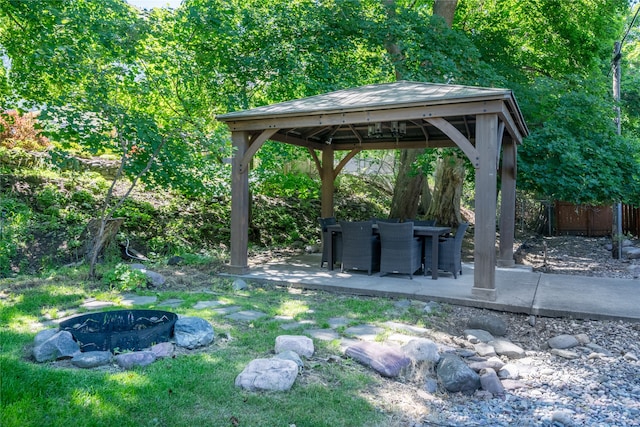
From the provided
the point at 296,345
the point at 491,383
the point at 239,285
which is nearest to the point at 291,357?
the point at 296,345

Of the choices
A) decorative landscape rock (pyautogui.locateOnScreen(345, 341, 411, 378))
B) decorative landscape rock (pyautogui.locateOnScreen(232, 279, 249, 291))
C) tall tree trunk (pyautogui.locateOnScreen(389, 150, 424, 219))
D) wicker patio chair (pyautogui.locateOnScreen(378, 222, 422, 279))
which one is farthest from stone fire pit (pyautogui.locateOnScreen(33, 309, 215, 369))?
tall tree trunk (pyautogui.locateOnScreen(389, 150, 424, 219))

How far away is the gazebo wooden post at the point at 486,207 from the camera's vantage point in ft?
17.5

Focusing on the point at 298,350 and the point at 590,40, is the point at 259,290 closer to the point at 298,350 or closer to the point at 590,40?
the point at 298,350

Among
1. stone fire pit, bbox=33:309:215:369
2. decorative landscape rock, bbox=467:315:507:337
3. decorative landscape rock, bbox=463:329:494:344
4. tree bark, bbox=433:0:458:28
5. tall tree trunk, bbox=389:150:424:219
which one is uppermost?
tree bark, bbox=433:0:458:28

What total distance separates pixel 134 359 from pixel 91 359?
258mm

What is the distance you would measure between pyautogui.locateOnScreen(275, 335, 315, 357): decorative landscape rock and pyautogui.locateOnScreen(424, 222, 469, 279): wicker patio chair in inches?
145

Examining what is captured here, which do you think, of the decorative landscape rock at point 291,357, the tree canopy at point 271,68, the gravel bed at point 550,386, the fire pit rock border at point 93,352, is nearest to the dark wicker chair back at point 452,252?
the gravel bed at point 550,386

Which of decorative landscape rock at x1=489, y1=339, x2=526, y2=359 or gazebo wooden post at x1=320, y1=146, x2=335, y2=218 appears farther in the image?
gazebo wooden post at x1=320, y1=146, x2=335, y2=218

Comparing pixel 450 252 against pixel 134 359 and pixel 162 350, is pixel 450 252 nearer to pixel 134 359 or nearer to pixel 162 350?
pixel 162 350

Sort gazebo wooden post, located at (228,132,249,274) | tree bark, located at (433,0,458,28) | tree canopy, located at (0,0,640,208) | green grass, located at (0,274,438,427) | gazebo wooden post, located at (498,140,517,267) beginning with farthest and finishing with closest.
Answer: tree bark, located at (433,0,458,28)
gazebo wooden post, located at (498,140,517,267)
gazebo wooden post, located at (228,132,249,274)
tree canopy, located at (0,0,640,208)
green grass, located at (0,274,438,427)

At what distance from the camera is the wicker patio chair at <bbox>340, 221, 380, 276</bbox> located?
22.0 feet

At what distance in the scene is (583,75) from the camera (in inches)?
471

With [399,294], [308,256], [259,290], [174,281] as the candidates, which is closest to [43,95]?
[174,281]

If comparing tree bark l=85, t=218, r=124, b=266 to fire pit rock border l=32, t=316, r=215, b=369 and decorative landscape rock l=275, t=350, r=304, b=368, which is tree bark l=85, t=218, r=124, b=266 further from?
decorative landscape rock l=275, t=350, r=304, b=368
